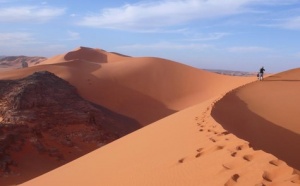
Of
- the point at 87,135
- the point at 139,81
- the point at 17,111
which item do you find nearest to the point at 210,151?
the point at 87,135

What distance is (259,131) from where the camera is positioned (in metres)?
8.67

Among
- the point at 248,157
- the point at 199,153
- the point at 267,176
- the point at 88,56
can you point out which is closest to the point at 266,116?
the point at 199,153

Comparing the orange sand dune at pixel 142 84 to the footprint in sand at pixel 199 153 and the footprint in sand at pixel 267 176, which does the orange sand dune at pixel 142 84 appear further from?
the footprint in sand at pixel 267 176

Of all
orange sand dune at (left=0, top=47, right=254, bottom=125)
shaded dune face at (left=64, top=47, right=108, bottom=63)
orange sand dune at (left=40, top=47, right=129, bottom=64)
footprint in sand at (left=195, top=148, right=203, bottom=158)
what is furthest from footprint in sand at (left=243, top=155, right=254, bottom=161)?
shaded dune face at (left=64, top=47, right=108, bottom=63)

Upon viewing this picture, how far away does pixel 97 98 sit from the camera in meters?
22.7

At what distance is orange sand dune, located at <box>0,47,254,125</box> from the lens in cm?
2294

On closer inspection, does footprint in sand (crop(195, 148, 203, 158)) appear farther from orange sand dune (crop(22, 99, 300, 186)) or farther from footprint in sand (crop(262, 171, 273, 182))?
footprint in sand (crop(262, 171, 273, 182))

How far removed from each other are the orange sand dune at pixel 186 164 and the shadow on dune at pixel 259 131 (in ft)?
3.06

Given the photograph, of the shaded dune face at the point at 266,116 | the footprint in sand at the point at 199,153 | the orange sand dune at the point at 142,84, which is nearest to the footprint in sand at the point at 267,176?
the footprint in sand at the point at 199,153

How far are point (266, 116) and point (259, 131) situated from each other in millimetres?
2241

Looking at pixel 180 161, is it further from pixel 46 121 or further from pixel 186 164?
pixel 46 121

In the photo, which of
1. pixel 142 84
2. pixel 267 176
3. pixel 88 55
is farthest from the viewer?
pixel 88 55

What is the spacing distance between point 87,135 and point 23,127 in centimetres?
276

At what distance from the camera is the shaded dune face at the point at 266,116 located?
24.9ft
